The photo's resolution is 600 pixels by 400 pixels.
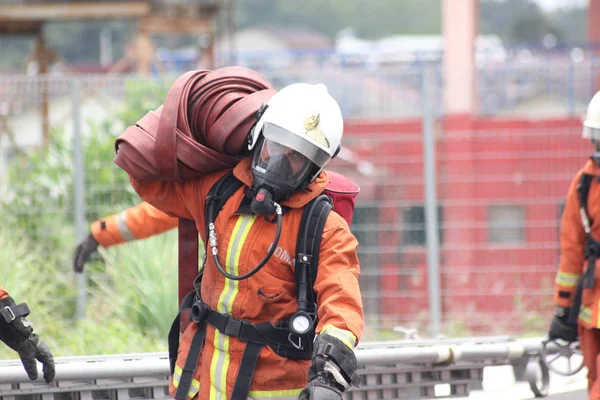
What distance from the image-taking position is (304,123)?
4.01 meters

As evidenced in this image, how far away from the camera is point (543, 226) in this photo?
31.8ft

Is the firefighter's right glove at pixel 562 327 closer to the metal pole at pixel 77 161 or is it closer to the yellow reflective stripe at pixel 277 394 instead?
the yellow reflective stripe at pixel 277 394

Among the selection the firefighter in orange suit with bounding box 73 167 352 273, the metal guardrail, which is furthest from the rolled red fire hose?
the metal guardrail

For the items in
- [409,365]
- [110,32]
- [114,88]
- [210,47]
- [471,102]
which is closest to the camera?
[409,365]

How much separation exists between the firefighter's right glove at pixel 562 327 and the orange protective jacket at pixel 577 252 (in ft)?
0.16

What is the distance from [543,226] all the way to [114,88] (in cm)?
398

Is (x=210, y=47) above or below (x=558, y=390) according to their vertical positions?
above

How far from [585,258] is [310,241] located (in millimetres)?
2277

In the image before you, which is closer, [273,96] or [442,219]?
[273,96]

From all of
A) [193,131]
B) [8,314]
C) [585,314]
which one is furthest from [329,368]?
[585,314]

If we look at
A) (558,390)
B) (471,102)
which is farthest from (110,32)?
(558,390)

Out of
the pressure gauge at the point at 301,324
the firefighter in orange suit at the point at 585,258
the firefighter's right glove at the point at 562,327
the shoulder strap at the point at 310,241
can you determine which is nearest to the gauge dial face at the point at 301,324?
the pressure gauge at the point at 301,324

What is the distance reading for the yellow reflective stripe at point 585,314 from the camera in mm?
5645

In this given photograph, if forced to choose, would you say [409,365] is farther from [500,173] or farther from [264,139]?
[500,173]
